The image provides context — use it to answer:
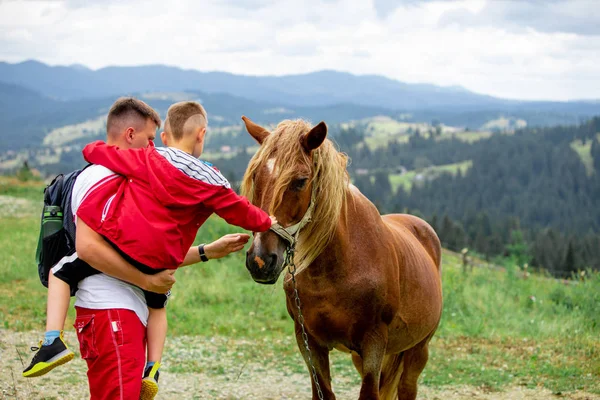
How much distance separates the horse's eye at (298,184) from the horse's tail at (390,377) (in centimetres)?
261

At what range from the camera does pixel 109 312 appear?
9.41 ft

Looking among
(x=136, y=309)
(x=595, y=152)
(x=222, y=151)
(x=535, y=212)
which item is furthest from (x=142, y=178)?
(x=222, y=151)

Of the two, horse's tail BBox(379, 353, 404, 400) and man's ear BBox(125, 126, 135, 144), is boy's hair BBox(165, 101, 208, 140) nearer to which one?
man's ear BBox(125, 126, 135, 144)

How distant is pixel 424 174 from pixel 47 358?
159 metres

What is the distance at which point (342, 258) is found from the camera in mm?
3857

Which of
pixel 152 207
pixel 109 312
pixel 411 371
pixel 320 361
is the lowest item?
pixel 411 371

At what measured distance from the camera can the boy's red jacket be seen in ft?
9.16

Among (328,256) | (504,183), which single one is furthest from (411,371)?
(504,183)

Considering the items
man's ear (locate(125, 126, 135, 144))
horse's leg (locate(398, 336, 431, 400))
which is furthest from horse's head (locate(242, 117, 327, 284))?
horse's leg (locate(398, 336, 431, 400))

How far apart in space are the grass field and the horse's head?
139cm

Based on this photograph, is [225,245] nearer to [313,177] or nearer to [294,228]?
[294,228]

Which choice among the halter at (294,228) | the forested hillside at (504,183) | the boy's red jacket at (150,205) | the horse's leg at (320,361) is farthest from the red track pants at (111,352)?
the forested hillside at (504,183)

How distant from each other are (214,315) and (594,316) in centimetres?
660

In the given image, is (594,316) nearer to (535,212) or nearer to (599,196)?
(535,212)
